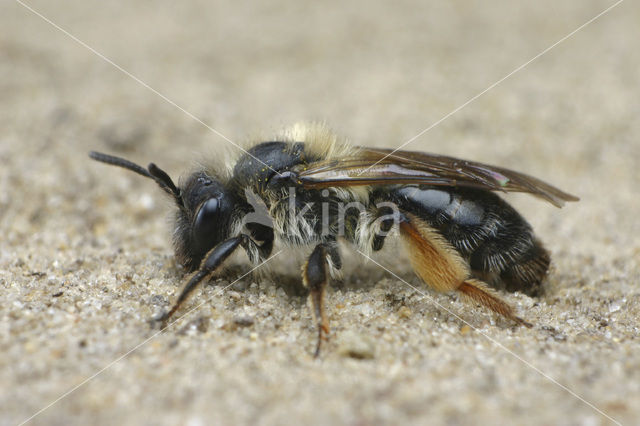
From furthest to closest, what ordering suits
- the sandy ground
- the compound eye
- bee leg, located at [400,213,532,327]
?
the compound eye, bee leg, located at [400,213,532,327], the sandy ground

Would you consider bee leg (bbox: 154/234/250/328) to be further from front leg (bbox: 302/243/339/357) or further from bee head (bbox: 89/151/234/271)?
front leg (bbox: 302/243/339/357)

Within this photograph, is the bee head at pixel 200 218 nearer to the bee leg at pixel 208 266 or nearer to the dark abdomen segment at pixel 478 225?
the bee leg at pixel 208 266

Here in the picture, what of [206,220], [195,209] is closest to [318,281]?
[206,220]

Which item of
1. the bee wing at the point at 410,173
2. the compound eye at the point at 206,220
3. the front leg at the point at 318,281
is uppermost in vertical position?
the bee wing at the point at 410,173

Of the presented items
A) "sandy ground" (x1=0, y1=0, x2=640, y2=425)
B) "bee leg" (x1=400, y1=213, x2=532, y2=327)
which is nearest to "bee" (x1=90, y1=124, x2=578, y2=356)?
"bee leg" (x1=400, y1=213, x2=532, y2=327)

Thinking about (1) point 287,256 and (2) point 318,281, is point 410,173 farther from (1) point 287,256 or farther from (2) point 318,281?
(1) point 287,256

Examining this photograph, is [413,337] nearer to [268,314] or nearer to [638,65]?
[268,314]

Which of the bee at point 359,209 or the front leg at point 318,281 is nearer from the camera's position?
the front leg at point 318,281

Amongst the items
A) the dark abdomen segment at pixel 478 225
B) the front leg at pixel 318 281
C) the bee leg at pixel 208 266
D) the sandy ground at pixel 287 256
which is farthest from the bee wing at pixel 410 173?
the sandy ground at pixel 287 256
